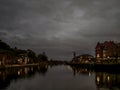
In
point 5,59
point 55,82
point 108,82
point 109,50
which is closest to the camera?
point 108,82

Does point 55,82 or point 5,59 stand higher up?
point 5,59

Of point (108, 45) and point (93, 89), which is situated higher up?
point (108, 45)

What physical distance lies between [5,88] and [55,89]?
31.2ft

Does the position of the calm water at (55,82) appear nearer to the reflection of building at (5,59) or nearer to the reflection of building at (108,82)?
the reflection of building at (108,82)

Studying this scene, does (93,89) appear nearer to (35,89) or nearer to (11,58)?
(35,89)

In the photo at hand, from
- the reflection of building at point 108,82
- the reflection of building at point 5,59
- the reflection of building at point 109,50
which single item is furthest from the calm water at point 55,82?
the reflection of building at point 109,50

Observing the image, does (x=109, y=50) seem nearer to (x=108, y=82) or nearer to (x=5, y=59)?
(x=5, y=59)

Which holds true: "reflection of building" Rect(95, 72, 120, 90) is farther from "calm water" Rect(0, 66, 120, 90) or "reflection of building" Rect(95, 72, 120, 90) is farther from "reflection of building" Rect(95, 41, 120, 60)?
"reflection of building" Rect(95, 41, 120, 60)

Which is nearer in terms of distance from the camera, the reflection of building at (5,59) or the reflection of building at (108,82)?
the reflection of building at (108,82)

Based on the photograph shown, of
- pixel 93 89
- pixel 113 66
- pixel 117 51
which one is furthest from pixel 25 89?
pixel 117 51

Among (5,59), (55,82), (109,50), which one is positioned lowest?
(55,82)

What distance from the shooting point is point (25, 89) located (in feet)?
132

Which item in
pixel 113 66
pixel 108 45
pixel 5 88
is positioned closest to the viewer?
pixel 5 88

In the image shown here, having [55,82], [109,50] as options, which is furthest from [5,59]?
[55,82]
